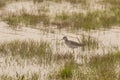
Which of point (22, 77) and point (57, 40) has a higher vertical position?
point (22, 77)

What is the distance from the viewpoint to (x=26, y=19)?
14.5 metres

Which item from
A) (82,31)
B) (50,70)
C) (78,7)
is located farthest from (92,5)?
(50,70)

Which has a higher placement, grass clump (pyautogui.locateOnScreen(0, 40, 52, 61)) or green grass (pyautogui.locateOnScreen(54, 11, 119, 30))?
grass clump (pyautogui.locateOnScreen(0, 40, 52, 61))

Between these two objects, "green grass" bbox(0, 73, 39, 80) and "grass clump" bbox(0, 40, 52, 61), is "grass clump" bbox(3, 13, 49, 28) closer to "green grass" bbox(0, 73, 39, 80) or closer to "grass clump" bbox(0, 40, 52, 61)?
"grass clump" bbox(0, 40, 52, 61)

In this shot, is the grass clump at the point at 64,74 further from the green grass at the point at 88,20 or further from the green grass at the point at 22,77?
the green grass at the point at 88,20

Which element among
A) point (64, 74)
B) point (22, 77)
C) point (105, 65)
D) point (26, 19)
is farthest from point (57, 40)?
point (22, 77)

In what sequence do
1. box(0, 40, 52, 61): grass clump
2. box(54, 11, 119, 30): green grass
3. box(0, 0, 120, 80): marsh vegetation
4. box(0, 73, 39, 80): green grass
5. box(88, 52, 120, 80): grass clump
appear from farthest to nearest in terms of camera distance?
1. box(54, 11, 119, 30): green grass
2. box(0, 40, 52, 61): grass clump
3. box(0, 0, 120, 80): marsh vegetation
4. box(88, 52, 120, 80): grass clump
5. box(0, 73, 39, 80): green grass

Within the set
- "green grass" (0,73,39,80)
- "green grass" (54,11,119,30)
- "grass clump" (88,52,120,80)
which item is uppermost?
"green grass" (0,73,39,80)

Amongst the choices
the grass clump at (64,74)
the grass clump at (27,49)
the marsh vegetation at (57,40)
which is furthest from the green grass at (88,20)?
the grass clump at (64,74)

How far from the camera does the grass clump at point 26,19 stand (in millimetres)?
14109

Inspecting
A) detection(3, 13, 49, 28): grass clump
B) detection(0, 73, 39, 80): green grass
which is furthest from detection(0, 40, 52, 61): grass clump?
detection(3, 13, 49, 28): grass clump

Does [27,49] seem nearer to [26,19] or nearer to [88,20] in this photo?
[26,19]

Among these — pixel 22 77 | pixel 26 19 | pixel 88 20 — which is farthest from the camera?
pixel 88 20

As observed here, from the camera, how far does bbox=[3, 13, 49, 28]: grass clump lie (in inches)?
555
